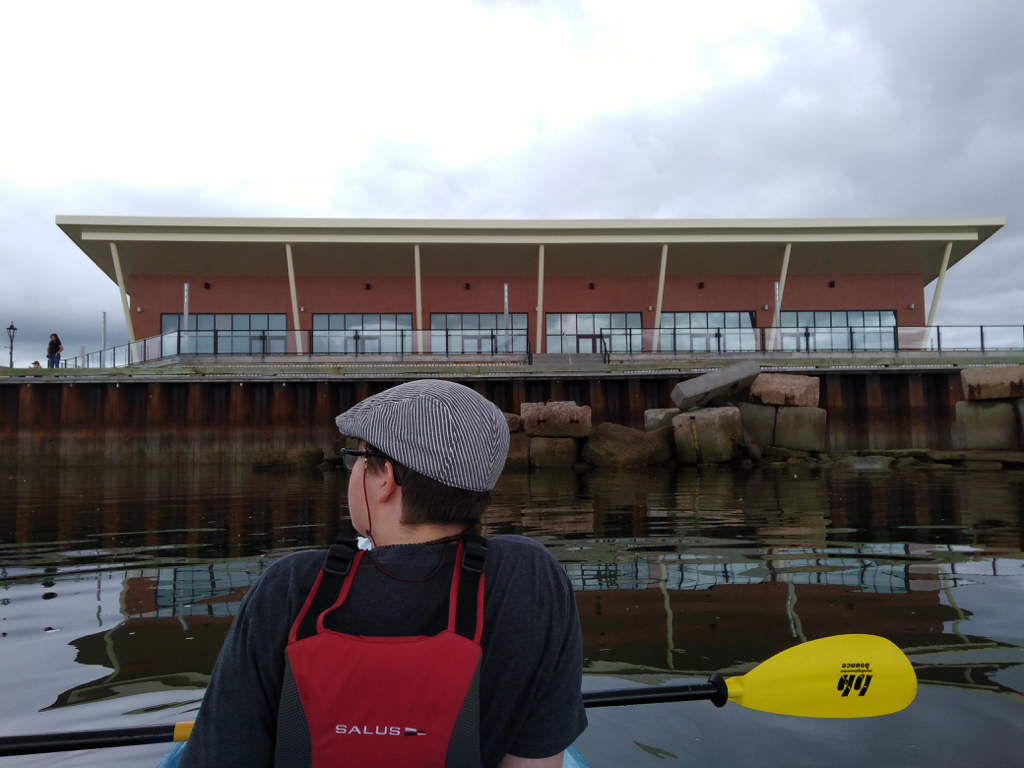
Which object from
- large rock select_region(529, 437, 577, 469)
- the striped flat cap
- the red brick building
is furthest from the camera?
the red brick building

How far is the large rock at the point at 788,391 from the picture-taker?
52.4 ft

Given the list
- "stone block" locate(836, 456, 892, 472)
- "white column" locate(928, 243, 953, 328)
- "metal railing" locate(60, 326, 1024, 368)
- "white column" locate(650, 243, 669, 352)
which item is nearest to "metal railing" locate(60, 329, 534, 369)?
"metal railing" locate(60, 326, 1024, 368)

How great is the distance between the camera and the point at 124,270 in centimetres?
2870

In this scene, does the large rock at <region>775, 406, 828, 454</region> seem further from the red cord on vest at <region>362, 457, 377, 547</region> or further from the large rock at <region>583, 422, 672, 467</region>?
the red cord on vest at <region>362, 457, 377, 547</region>

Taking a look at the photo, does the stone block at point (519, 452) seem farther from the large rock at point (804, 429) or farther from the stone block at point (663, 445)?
the large rock at point (804, 429)

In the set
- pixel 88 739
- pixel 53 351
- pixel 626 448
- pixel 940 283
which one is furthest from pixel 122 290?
pixel 940 283

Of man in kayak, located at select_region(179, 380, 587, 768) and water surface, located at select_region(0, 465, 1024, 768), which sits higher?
man in kayak, located at select_region(179, 380, 587, 768)

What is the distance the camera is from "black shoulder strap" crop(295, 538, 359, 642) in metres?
1.24

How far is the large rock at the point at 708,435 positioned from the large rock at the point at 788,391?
4.48ft

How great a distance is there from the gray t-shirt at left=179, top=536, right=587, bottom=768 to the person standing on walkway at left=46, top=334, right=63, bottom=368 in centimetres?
2779

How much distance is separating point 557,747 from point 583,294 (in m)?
29.4

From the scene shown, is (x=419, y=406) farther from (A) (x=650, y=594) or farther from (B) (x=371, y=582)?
(A) (x=650, y=594)

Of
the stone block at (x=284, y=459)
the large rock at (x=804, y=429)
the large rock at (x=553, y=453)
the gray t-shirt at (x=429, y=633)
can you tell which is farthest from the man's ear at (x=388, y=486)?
the stone block at (x=284, y=459)

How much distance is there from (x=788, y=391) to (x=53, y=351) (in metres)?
24.9
